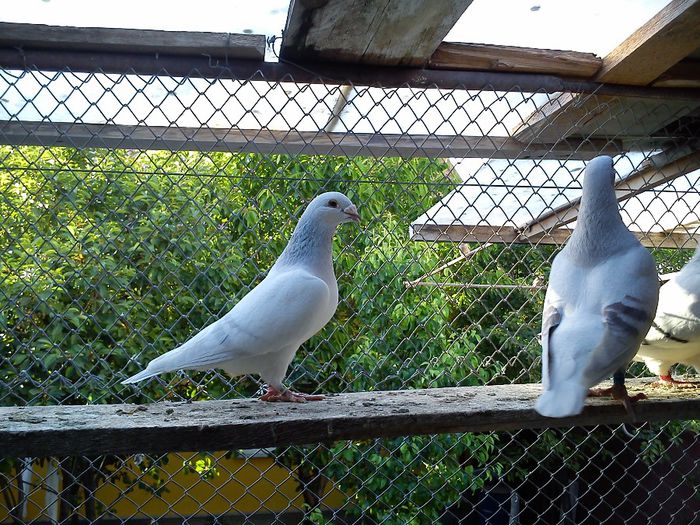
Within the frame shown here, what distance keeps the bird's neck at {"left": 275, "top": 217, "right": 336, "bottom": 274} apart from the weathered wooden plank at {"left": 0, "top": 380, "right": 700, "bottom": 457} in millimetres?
372

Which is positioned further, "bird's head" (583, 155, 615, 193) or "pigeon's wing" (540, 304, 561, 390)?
"bird's head" (583, 155, 615, 193)

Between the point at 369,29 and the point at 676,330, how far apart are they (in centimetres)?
122

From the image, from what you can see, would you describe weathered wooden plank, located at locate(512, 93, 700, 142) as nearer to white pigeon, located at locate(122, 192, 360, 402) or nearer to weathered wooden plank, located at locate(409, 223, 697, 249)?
weathered wooden plank, located at locate(409, 223, 697, 249)

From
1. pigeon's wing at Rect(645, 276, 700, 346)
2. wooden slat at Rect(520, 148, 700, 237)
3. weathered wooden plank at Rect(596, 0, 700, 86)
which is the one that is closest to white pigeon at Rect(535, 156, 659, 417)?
pigeon's wing at Rect(645, 276, 700, 346)

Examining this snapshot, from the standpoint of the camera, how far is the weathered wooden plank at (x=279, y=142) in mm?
2186

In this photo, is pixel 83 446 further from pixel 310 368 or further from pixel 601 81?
pixel 310 368

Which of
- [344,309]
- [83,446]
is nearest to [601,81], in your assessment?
[83,446]

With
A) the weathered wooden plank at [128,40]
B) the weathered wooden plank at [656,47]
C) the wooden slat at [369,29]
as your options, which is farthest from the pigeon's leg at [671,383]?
the weathered wooden plank at [128,40]

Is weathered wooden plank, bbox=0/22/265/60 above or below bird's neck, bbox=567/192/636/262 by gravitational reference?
above

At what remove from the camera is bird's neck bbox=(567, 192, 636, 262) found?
69.0 inches

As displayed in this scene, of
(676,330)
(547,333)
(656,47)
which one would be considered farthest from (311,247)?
(656,47)

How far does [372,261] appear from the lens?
389 cm

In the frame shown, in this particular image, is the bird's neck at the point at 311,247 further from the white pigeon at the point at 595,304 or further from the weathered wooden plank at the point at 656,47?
the weathered wooden plank at the point at 656,47

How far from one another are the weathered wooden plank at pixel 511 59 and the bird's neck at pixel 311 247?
648 millimetres
